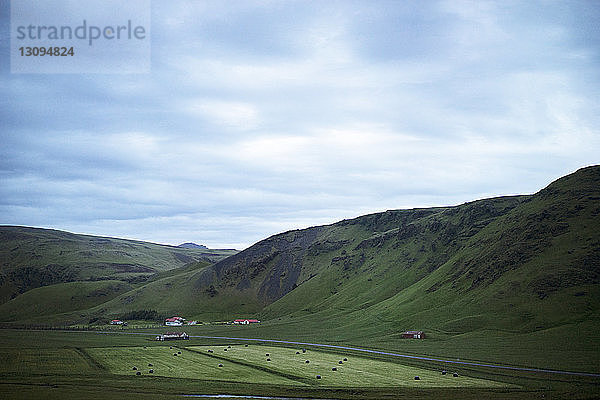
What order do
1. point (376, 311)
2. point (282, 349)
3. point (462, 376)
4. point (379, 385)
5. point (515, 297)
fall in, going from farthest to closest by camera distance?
1. point (376, 311)
2. point (515, 297)
3. point (282, 349)
4. point (462, 376)
5. point (379, 385)

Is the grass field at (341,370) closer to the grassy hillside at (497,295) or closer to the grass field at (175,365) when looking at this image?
the grass field at (175,365)

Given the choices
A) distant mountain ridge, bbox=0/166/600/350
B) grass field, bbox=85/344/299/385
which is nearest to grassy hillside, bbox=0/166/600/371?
distant mountain ridge, bbox=0/166/600/350

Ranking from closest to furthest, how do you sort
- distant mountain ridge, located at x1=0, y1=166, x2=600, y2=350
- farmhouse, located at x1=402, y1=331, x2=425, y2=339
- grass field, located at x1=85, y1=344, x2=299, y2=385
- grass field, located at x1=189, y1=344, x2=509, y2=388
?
grass field, located at x1=189, y1=344, x2=509, y2=388, grass field, located at x1=85, y1=344, x2=299, y2=385, distant mountain ridge, located at x1=0, y1=166, x2=600, y2=350, farmhouse, located at x1=402, y1=331, x2=425, y2=339

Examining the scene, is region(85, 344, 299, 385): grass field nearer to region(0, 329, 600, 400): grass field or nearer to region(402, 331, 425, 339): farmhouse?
region(0, 329, 600, 400): grass field

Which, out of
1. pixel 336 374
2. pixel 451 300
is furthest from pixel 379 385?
pixel 451 300

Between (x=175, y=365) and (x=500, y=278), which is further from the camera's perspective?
(x=500, y=278)

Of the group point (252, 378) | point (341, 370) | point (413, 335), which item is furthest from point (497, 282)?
point (252, 378)

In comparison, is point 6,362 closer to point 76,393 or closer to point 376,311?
point 76,393

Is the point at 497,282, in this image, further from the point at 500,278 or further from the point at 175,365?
the point at 175,365

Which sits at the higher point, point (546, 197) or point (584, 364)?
point (546, 197)

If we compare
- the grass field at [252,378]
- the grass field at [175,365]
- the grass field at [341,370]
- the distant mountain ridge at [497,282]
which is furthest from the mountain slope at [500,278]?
the grass field at [175,365]

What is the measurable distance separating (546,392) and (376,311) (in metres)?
99.1

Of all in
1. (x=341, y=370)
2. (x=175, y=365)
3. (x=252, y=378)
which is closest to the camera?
(x=252, y=378)

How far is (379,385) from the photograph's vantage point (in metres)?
67.7
